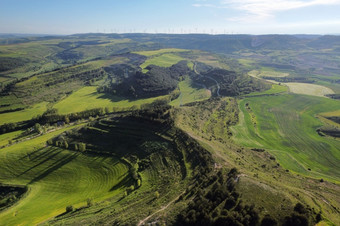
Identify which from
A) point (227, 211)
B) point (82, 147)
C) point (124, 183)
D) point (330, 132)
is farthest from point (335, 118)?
point (82, 147)

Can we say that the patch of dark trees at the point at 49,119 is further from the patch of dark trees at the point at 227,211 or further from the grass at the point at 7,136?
the patch of dark trees at the point at 227,211

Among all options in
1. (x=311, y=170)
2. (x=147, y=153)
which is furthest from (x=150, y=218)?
(x=311, y=170)

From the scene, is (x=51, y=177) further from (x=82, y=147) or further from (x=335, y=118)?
(x=335, y=118)

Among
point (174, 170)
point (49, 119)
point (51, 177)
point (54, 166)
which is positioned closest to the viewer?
point (174, 170)

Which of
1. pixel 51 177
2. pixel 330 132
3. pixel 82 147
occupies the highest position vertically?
pixel 330 132

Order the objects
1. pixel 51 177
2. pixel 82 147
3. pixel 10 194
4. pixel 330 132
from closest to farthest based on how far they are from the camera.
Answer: pixel 10 194 < pixel 51 177 < pixel 82 147 < pixel 330 132

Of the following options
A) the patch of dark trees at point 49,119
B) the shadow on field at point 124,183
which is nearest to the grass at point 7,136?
the patch of dark trees at point 49,119
